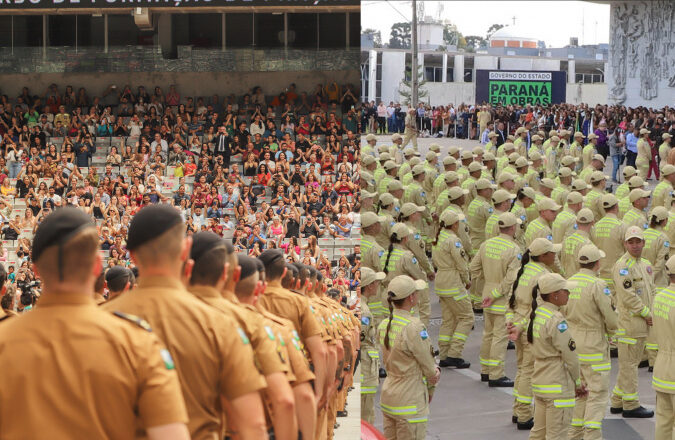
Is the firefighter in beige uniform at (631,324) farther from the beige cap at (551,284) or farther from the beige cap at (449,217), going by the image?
the beige cap at (449,217)

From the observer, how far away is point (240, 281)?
4.27m

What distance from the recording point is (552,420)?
8.12 m

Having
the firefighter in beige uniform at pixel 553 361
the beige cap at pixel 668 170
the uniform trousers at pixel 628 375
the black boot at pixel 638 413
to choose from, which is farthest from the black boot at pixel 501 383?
the beige cap at pixel 668 170

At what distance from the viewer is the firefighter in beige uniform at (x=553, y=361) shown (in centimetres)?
798

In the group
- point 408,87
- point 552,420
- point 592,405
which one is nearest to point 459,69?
point 408,87

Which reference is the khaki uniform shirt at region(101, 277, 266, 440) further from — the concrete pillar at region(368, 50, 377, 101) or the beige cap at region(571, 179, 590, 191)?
the concrete pillar at region(368, 50, 377, 101)

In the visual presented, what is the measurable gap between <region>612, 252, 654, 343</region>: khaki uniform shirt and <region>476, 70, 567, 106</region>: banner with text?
2731cm

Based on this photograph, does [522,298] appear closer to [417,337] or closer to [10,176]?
[417,337]

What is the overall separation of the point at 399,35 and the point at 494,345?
8649 centimetres

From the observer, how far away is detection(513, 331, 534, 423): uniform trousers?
901 centimetres

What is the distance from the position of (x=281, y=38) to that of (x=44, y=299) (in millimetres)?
25571

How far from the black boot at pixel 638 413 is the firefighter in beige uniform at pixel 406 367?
302 centimetres

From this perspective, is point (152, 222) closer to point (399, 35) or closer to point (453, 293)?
point (453, 293)

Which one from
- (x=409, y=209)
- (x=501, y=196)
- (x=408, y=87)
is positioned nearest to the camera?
(x=501, y=196)
